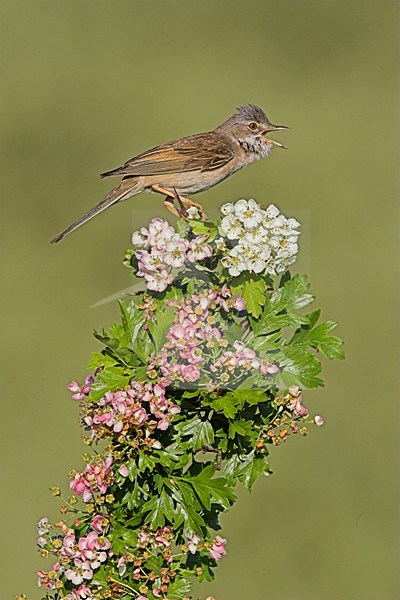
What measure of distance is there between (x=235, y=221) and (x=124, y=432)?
2.52 ft

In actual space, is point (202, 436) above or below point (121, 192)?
below

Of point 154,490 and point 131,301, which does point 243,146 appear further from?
point 154,490

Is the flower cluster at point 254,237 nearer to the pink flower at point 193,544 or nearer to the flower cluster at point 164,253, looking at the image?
the flower cluster at point 164,253

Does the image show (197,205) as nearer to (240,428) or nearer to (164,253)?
(164,253)

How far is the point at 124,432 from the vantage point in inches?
110

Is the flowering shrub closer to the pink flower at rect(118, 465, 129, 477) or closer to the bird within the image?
the pink flower at rect(118, 465, 129, 477)

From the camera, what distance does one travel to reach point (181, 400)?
9.64 ft

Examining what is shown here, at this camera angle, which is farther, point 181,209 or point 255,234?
Result: point 181,209

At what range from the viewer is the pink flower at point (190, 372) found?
2.85 metres

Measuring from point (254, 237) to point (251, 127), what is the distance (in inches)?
44.6

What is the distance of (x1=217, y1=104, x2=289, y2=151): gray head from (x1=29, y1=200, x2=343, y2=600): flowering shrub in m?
1.00

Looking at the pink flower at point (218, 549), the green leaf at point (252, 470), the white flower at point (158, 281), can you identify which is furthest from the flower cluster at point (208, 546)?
the white flower at point (158, 281)

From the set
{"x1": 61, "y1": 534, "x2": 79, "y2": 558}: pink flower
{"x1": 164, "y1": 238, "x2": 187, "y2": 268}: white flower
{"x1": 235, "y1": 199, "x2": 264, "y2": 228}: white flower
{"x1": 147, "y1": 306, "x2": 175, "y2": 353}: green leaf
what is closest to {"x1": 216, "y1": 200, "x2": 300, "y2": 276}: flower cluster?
{"x1": 235, "y1": 199, "x2": 264, "y2": 228}: white flower

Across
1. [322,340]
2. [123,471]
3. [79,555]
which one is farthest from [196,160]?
[79,555]
